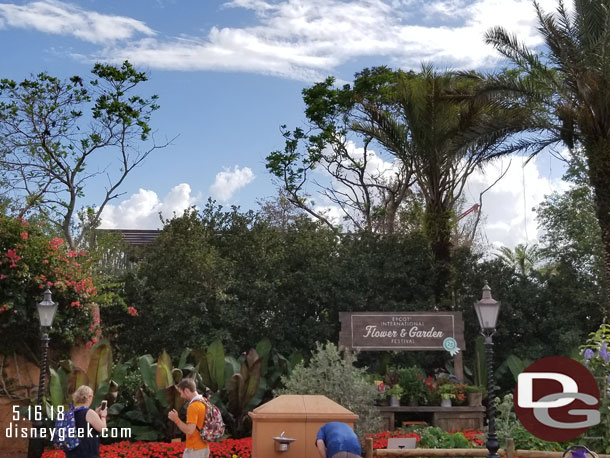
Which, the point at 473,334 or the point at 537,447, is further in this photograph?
the point at 473,334

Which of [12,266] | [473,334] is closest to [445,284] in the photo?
[473,334]

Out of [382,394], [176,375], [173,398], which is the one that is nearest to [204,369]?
[176,375]

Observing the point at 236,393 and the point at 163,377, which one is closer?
the point at 163,377

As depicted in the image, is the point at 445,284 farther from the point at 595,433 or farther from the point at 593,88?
the point at 595,433

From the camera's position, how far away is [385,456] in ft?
29.0

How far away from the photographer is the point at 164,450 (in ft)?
40.1

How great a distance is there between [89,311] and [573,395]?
11847 mm

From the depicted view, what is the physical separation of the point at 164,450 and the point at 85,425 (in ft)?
17.1

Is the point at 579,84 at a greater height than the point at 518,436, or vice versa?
the point at 579,84

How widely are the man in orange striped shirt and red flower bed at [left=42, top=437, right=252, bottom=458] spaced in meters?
4.17

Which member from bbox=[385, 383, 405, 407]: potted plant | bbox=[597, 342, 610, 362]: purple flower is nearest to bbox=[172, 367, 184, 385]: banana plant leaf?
bbox=[385, 383, 405, 407]: potted plant

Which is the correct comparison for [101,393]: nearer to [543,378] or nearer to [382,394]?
[382,394]

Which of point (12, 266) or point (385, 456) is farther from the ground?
point (12, 266)

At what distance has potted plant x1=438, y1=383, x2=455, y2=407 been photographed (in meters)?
14.9
